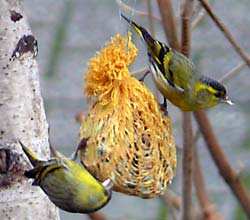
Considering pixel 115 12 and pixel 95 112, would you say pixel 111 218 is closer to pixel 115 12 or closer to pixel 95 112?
pixel 115 12

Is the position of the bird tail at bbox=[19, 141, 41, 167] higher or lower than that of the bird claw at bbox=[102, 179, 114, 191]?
higher

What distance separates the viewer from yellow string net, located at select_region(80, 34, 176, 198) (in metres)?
2.21

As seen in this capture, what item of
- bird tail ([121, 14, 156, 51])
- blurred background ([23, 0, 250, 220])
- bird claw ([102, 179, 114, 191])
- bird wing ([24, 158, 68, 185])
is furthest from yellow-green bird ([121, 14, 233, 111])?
blurred background ([23, 0, 250, 220])

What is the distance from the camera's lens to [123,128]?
225 cm

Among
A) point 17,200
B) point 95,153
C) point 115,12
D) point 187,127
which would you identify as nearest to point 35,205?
point 17,200

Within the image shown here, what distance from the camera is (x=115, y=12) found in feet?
13.6

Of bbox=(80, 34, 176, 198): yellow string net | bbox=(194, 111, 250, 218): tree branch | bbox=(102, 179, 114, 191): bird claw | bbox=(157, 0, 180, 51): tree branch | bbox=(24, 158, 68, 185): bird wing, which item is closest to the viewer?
bbox=(24, 158, 68, 185): bird wing

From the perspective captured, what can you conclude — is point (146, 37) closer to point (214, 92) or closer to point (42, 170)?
point (214, 92)

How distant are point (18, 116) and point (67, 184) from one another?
0.52ft

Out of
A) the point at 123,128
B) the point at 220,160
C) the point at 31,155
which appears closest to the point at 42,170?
the point at 31,155

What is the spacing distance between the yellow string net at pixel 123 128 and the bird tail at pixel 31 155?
11.5 inches

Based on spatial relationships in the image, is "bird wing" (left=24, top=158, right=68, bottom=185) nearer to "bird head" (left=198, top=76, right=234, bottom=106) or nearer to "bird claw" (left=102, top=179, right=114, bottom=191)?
"bird claw" (left=102, top=179, right=114, bottom=191)

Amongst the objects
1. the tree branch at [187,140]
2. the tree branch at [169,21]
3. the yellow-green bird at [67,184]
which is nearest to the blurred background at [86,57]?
the tree branch at [187,140]

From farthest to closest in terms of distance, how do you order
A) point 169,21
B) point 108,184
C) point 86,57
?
point 86,57
point 169,21
point 108,184
